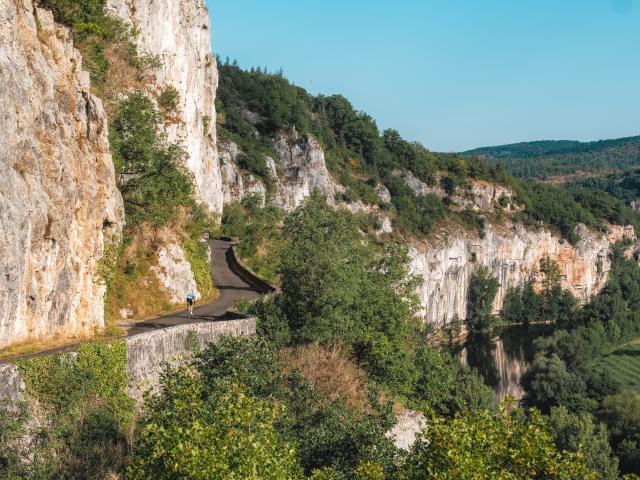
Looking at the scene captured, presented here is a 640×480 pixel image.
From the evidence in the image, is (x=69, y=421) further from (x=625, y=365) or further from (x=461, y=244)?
(x=461, y=244)

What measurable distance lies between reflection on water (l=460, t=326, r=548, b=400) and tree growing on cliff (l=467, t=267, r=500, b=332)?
3131 millimetres

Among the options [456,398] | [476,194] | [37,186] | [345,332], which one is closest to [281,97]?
[476,194]

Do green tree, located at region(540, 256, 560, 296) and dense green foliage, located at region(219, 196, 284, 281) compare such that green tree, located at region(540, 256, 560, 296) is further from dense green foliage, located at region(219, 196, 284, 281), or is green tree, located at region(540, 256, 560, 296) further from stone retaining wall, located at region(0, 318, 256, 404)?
stone retaining wall, located at region(0, 318, 256, 404)

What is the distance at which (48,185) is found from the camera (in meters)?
19.2

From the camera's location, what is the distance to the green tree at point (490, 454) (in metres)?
11.8

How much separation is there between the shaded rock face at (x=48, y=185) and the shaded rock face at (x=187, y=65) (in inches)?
506

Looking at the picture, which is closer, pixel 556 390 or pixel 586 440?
pixel 586 440

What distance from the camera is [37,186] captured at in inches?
730

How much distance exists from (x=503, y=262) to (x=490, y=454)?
415ft

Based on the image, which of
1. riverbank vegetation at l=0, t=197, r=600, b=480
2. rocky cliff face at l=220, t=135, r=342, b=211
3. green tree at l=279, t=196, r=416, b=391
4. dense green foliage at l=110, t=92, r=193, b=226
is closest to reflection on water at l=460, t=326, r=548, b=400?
rocky cliff face at l=220, t=135, r=342, b=211

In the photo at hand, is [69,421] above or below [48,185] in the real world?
below

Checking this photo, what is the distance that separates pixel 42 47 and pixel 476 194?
399ft

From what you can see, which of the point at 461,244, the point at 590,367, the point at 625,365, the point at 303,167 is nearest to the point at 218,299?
the point at 303,167

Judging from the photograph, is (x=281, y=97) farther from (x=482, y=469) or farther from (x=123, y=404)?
(x=482, y=469)
